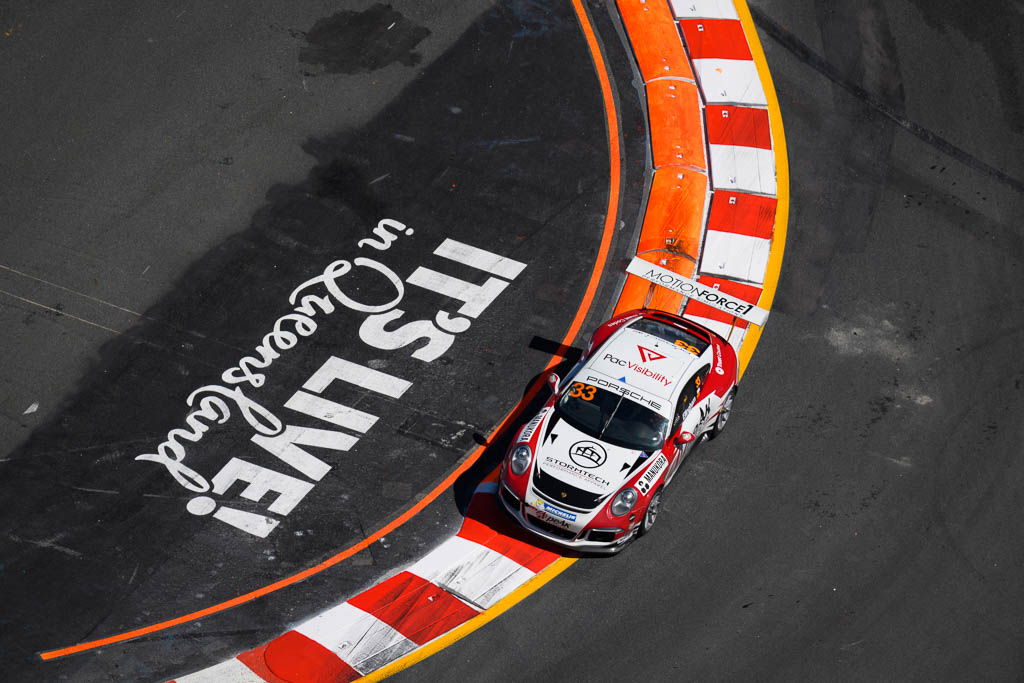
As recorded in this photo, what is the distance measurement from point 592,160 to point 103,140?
770cm

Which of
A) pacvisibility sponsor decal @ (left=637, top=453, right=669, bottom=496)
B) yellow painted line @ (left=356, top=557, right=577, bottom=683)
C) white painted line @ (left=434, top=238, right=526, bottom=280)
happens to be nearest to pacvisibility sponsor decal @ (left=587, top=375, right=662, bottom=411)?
pacvisibility sponsor decal @ (left=637, top=453, right=669, bottom=496)

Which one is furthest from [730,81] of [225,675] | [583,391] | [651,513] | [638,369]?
[225,675]

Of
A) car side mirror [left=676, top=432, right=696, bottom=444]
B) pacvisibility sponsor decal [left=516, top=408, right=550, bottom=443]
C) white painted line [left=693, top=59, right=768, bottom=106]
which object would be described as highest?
white painted line [left=693, top=59, right=768, bottom=106]

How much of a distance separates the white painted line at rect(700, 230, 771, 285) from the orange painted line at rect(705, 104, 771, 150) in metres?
1.92

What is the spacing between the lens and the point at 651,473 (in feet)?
39.4

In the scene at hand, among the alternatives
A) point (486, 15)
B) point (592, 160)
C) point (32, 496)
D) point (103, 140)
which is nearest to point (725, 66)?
point (592, 160)

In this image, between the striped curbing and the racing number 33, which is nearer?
the striped curbing

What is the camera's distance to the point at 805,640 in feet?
39.1

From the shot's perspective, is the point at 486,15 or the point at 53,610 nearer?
the point at 53,610

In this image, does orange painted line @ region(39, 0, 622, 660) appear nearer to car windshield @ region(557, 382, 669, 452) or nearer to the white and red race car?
the white and red race car

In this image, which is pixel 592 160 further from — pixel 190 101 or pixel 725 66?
pixel 190 101

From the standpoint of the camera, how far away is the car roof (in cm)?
1248

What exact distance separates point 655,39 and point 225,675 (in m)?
12.3

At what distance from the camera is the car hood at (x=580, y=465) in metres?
11.8
